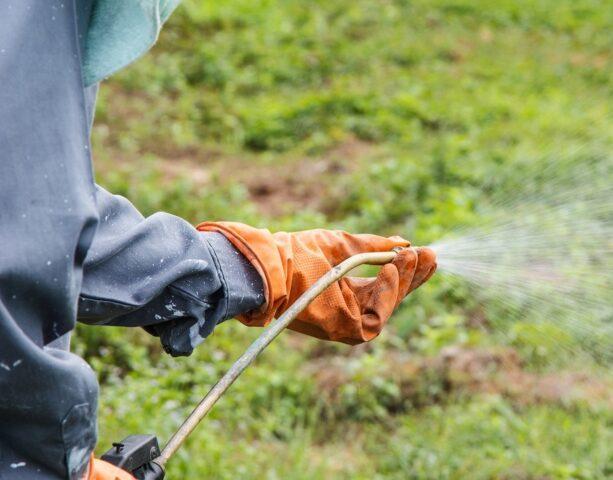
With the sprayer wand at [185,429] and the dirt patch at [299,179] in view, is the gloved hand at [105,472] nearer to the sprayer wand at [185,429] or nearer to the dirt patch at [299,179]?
the sprayer wand at [185,429]

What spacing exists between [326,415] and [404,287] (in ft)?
6.75

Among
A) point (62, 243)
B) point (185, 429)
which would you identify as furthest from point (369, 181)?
point (62, 243)

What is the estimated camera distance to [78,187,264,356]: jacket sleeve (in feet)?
5.29

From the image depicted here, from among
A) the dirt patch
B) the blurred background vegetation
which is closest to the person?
the blurred background vegetation

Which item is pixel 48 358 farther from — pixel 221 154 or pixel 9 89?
pixel 221 154

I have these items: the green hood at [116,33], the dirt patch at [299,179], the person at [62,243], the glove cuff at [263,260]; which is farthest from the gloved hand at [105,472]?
the dirt patch at [299,179]

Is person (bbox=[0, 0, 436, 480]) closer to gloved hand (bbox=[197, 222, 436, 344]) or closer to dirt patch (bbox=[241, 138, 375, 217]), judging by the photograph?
gloved hand (bbox=[197, 222, 436, 344])

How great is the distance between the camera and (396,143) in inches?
286

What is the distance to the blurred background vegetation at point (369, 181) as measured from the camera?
12.4 ft

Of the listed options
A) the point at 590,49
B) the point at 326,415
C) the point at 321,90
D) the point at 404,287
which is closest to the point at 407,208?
the point at 326,415

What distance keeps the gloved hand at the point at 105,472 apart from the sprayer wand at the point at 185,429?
0.21 feet

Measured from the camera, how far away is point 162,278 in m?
1.67

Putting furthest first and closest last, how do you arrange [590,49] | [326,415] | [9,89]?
[590,49] < [326,415] < [9,89]

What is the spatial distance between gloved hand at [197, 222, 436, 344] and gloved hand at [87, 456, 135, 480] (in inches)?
18.0
